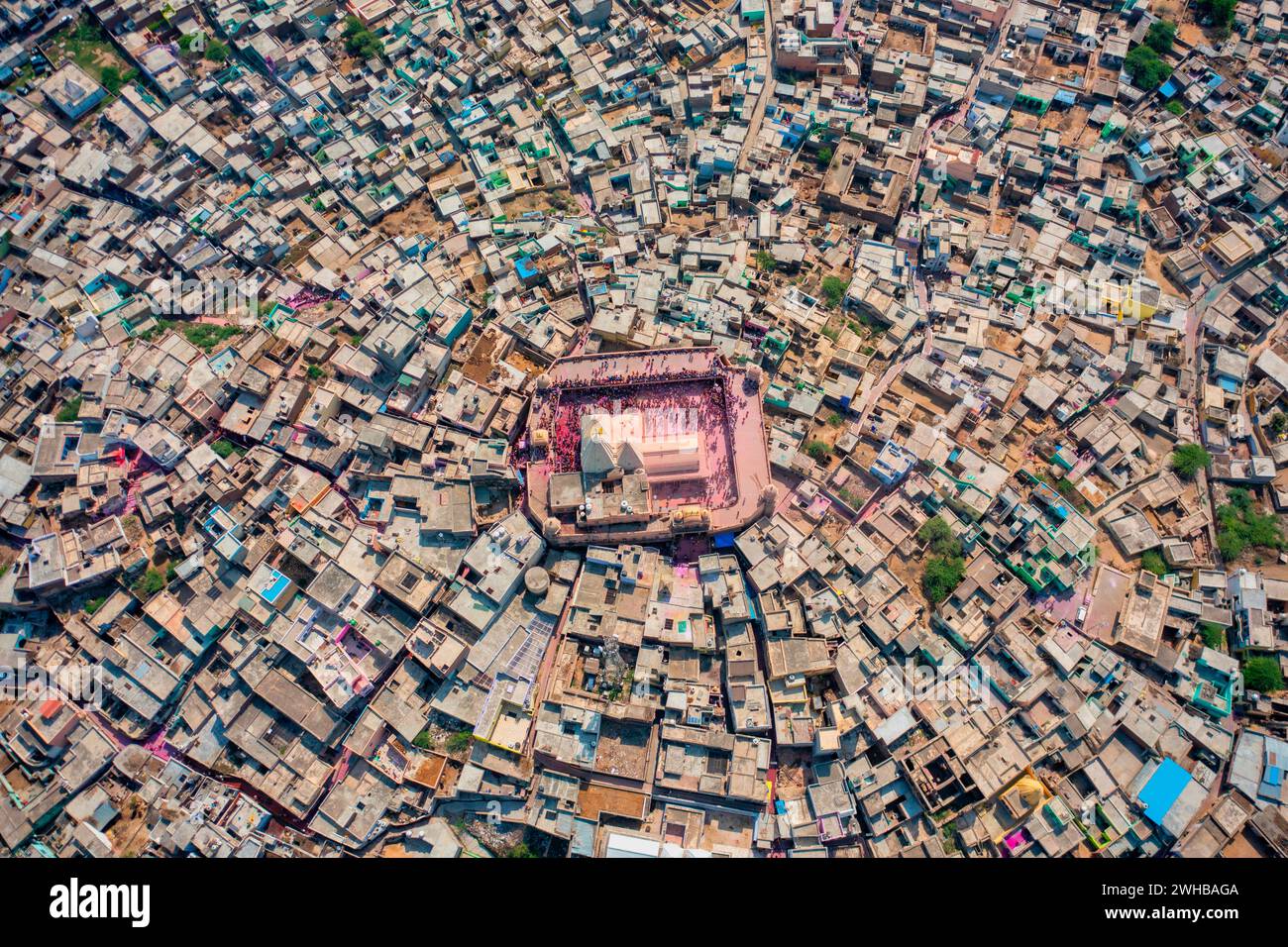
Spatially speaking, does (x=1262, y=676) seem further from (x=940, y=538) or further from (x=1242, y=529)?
(x=940, y=538)

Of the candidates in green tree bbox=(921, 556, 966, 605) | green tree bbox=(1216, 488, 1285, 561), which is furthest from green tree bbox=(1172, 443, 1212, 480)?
green tree bbox=(921, 556, 966, 605)

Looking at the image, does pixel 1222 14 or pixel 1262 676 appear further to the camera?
pixel 1222 14

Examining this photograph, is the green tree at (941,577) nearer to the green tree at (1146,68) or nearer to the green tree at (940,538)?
the green tree at (940,538)

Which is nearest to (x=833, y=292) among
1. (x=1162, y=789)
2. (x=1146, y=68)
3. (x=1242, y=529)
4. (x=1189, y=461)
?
(x=1189, y=461)

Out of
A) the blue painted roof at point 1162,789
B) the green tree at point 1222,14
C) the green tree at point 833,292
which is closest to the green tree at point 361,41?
the green tree at point 833,292

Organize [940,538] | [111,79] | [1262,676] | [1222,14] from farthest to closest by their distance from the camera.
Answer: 1. [1222,14]
2. [111,79]
3. [940,538]
4. [1262,676]

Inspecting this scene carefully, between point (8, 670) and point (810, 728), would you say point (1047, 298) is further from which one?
point (8, 670)

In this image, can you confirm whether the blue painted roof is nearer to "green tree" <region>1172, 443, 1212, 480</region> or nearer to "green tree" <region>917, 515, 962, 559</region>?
"green tree" <region>917, 515, 962, 559</region>
